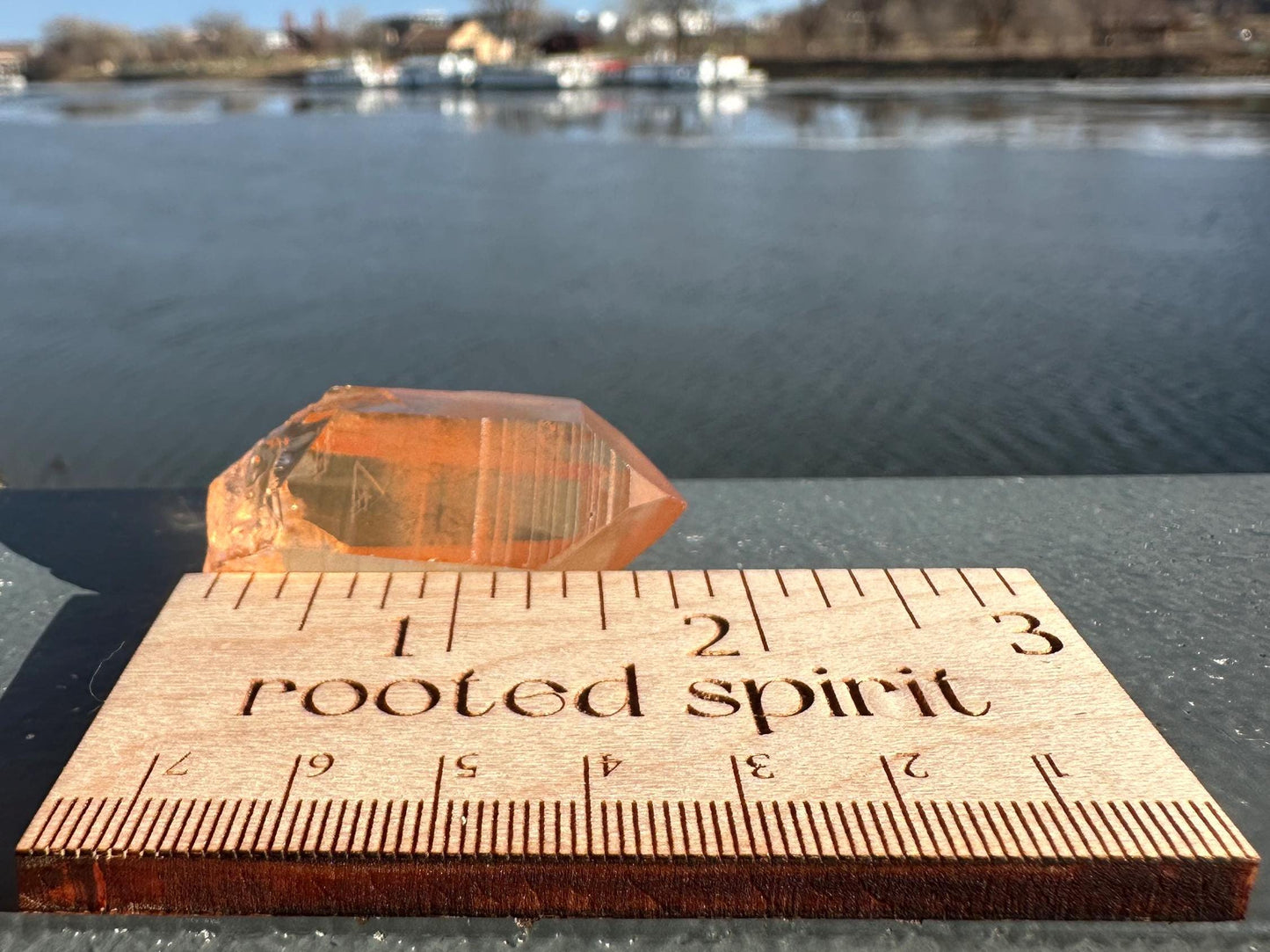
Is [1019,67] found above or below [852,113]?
above

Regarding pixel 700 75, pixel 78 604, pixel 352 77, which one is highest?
pixel 78 604

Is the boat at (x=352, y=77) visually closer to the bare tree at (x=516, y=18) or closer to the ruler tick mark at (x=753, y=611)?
the bare tree at (x=516, y=18)

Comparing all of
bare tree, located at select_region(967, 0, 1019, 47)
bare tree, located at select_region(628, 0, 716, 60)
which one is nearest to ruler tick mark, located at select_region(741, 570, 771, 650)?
bare tree, located at select_region(967, 0, 1019, 47)

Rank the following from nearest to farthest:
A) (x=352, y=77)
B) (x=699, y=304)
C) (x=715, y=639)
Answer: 1. (x=715, y=639)
2. (x=699, y=304)
3. (x=352, y=77)

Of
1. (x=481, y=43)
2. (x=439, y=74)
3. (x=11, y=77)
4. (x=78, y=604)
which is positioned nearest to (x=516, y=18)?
(x=481, y=43)

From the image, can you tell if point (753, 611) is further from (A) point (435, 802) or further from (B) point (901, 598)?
(A) point (435, 802)

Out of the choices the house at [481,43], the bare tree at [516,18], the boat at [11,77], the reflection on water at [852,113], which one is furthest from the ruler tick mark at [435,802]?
the bare tree at [516,18]

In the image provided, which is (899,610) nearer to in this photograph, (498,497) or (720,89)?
(498,497)

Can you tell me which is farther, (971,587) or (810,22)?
(810,22)
